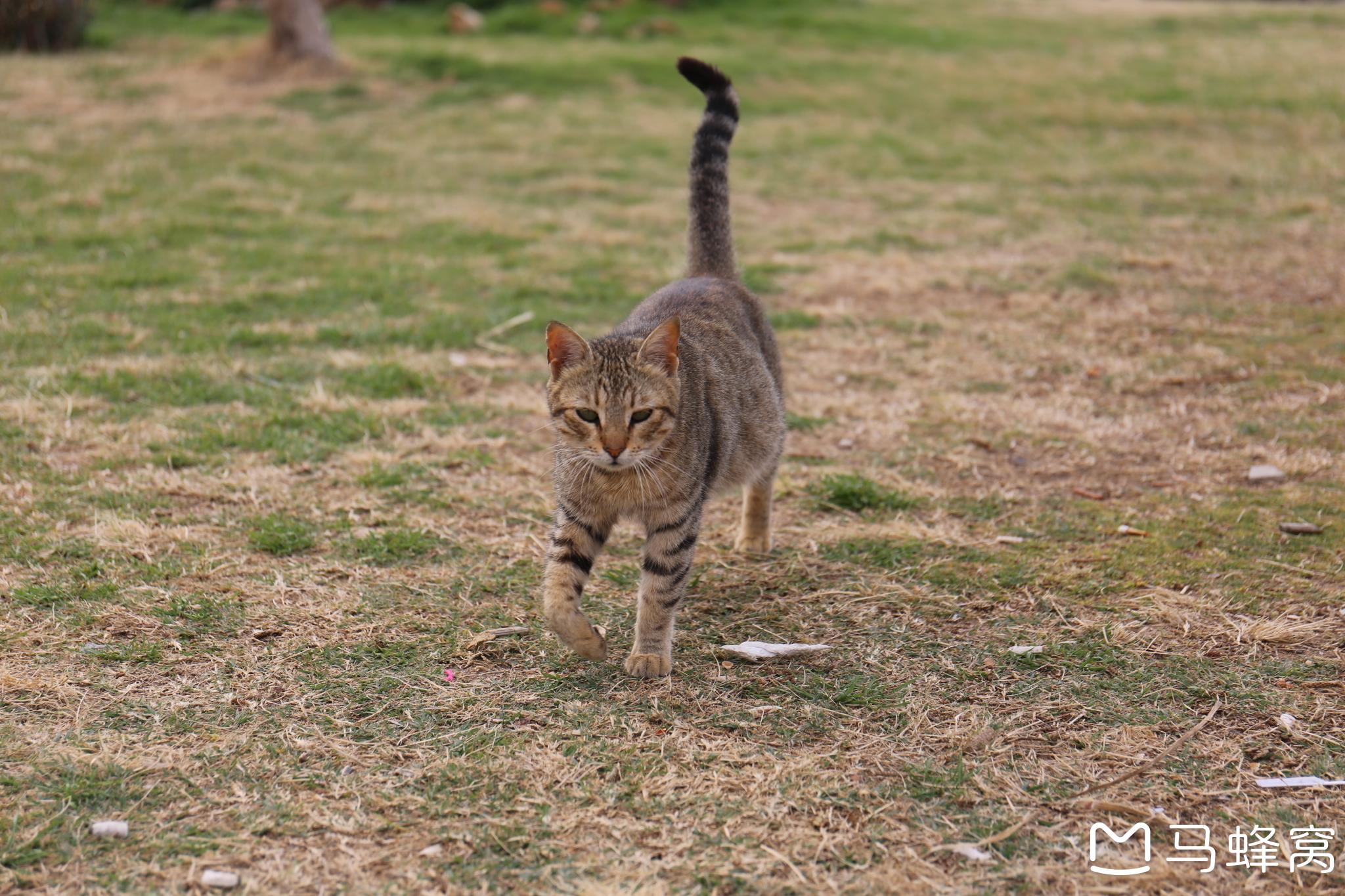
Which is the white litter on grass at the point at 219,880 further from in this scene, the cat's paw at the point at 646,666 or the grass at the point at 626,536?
the cat's paw at the point at 646,666

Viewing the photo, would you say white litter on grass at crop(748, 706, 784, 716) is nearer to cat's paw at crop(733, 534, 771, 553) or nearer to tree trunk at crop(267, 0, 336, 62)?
cat's paw at crop(733, 534, 771, 553)

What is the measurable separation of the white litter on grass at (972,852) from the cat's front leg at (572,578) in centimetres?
129

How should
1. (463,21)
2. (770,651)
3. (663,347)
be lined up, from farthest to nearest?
(463,21) → (770,651) → (663,347)

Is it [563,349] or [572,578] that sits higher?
[563,349]

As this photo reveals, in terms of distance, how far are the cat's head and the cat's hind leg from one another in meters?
0.95

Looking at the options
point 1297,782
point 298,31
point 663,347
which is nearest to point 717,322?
point 663,347

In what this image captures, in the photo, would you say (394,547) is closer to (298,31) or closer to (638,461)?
(638,461)

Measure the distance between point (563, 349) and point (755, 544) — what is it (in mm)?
1344

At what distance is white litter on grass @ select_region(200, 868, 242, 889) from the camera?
2629 mm

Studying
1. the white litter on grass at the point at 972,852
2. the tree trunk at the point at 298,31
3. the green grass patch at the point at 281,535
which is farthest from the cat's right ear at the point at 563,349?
the tree trunk at the point at 298,31

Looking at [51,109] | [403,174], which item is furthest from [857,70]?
[51,109]

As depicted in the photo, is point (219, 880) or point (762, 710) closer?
point (219, 880)

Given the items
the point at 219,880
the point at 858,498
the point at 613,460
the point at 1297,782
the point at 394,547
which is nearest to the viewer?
the point at 219,880

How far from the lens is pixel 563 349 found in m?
3.71
